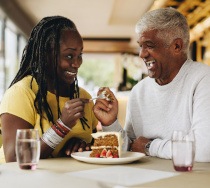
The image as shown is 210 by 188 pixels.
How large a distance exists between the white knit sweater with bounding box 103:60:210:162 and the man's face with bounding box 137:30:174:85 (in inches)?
2.7

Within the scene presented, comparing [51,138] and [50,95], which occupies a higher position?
[50,95]

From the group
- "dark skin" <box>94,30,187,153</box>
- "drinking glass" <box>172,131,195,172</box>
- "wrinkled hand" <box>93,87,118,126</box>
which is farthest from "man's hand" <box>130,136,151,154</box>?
"drinking glass" <box>172,131,195,172</box>

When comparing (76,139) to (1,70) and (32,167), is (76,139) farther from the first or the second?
(1,70)

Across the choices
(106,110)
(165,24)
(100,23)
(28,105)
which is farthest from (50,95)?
(100,23)

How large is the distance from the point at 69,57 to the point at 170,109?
594 mm

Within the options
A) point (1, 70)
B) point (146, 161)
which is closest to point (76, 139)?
point (146, 161)

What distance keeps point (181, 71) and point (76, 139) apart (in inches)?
26.3

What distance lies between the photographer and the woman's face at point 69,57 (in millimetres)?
2045

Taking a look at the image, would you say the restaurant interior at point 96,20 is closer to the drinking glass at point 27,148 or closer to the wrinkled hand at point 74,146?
the wrinkled hand at point 74,146

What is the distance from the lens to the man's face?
2.20 m

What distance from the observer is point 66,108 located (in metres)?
1.78

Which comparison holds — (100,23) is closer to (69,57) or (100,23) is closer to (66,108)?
(69,57)

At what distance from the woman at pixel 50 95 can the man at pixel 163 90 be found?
0.20 metres

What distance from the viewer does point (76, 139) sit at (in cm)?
204
